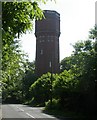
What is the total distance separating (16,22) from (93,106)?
24721 millimetres

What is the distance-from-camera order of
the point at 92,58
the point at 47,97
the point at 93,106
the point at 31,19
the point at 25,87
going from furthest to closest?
the point at 25,87, the point at 47,97, the point at 93,106, the point at 92,58, the point at 31,19

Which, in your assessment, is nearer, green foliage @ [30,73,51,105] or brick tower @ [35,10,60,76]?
green foliage @ [30,73,51,105]

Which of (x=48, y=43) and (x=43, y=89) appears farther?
(x=48, y=43)

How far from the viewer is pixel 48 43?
88625 millimetres

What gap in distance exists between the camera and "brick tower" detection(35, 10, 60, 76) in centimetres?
8744

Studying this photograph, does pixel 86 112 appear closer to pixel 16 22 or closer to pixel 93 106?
pixel 93 106

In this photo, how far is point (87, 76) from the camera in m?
27.6

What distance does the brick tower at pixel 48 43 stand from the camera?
87.4m

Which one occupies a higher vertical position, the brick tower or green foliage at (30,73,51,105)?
the brick tower

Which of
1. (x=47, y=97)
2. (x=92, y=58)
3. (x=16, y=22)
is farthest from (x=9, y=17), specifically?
(x=47, y=97)

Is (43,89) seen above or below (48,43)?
below

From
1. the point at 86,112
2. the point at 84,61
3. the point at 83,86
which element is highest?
the point at 84,61

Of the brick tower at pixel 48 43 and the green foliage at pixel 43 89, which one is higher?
the brick tower at pixel 48 43

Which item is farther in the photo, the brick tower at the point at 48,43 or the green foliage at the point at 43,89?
the brick tower at the point at 48,43
